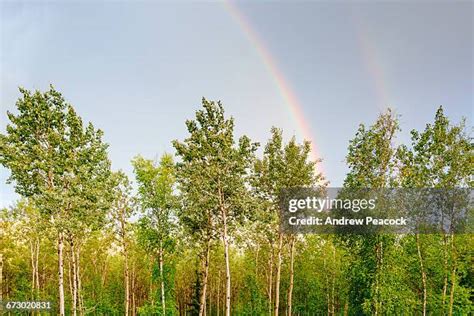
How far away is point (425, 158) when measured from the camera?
2591cm

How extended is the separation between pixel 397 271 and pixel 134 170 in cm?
2345

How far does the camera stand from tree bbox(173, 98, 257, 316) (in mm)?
24766

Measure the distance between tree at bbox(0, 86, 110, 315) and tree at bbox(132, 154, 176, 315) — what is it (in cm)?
888

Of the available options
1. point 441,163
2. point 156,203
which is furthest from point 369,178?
point 156,203

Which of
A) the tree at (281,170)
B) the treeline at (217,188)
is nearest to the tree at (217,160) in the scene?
the treeline at (217,188)

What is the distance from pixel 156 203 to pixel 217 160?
451 inches

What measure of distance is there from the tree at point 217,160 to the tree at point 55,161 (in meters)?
6.14

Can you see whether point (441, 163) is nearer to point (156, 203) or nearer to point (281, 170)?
point (281, 170)

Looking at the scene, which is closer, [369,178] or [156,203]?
[369,178]

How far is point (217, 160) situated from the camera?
24828mm

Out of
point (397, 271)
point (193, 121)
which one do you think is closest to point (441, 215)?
point (397, 271)

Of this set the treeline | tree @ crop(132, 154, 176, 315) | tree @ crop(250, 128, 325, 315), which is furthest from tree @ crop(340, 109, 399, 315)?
tree @ crop(132, 154, 176, 315)

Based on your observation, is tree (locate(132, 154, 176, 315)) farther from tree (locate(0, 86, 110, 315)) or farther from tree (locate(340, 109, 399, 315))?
tree (locate(340, 109, 399, 315))

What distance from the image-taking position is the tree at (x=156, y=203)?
110 feet
